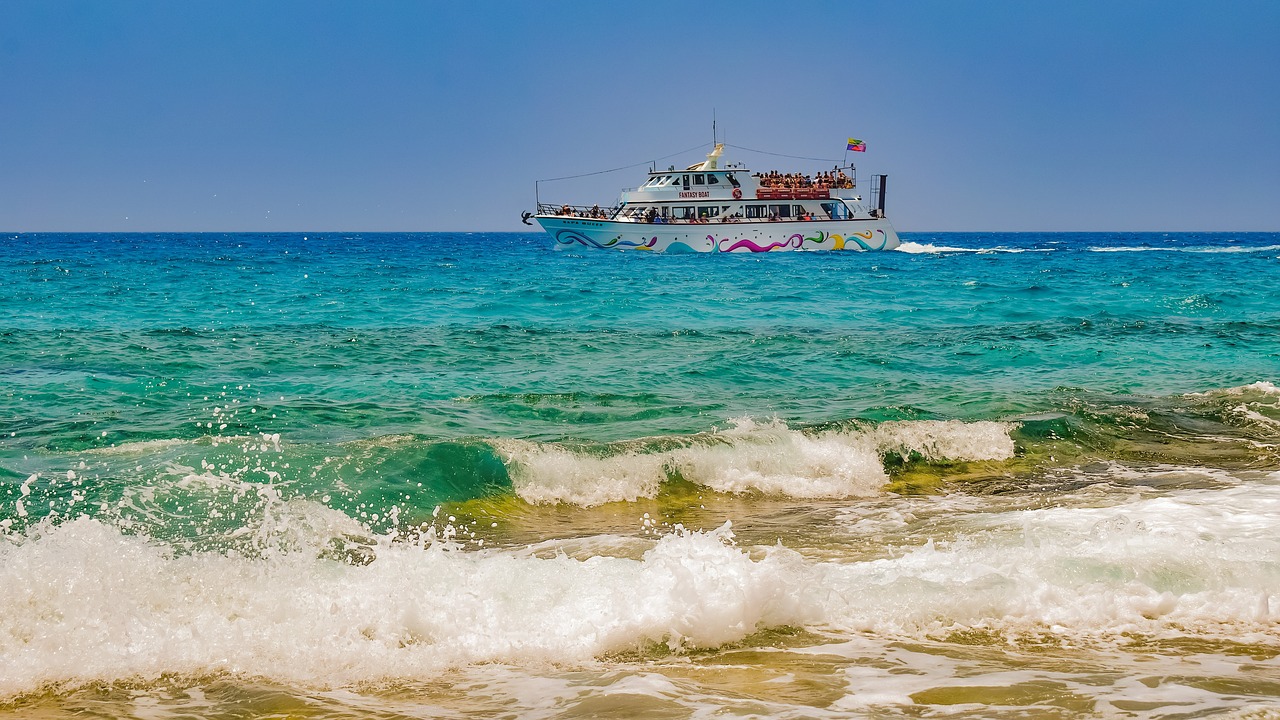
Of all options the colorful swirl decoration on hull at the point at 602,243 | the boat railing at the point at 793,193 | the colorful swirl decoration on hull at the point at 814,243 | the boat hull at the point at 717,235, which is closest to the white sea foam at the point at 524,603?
the boat hull at the point at 717,235

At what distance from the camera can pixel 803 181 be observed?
55281 millimetres

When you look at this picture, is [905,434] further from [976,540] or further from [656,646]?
[656,646]

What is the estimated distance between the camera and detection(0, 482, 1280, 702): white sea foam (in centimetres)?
431

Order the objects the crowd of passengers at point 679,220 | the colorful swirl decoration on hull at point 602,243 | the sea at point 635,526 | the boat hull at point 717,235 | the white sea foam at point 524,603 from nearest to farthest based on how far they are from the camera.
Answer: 1. the sea at point 635,526
2. the white sea foam at point 524,603
3. the boat hull at point 717,235
4. the crowd of passengers at point 679,220
5. the colorful swirl decoration on hull at point 602,243

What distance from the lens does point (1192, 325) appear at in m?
20.8

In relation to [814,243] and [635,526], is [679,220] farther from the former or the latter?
[635,526]

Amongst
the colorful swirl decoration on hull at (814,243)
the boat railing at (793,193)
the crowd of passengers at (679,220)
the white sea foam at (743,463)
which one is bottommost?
the white sea foam at (743,463)

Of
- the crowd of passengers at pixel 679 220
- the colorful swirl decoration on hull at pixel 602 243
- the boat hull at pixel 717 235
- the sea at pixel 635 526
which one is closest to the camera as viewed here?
the sea at pixel 635 526

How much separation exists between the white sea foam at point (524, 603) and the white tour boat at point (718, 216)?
155ft

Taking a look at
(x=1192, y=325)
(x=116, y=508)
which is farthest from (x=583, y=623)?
(x=1192, y=325)

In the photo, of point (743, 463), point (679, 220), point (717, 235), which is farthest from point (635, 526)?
point (679, 220)

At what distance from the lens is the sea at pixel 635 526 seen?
411cm

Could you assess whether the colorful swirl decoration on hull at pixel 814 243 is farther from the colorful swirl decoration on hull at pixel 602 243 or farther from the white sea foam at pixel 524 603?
the white sea foam at pixel 524 603

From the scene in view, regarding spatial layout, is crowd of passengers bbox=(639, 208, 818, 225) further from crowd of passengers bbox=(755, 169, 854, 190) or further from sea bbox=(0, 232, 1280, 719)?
sea bbox=(0, 232, 1280, 719)
